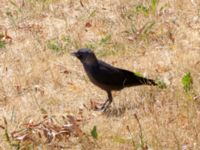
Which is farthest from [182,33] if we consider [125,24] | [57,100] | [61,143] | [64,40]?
[61,143]

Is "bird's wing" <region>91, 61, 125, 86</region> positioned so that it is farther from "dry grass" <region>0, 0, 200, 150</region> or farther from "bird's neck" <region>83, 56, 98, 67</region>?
"dry grass" <region>0, 0, 200, 150</region>

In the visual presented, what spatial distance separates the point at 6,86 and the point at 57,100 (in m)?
0.86

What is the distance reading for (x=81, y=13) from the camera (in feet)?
31.9

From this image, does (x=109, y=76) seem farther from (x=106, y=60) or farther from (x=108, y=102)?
(x=106, y=60)

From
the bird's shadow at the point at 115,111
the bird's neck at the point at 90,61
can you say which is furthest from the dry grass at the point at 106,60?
the bird's neck at the point at 90,61

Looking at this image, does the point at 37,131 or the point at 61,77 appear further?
the point at 61,77

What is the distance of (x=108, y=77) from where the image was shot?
689cm

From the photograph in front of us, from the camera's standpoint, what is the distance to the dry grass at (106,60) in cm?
596

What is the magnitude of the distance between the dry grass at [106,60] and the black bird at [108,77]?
139mm

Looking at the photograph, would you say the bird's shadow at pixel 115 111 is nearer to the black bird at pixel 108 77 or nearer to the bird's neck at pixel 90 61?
the black bird at pixel 108 77

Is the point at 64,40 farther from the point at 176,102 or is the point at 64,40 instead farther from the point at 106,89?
the point at 176,102

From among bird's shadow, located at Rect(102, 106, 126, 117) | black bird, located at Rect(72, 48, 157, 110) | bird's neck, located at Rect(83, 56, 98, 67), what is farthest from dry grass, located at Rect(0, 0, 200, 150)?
bird's neck, located at Rect(83, 56, 98, 67)

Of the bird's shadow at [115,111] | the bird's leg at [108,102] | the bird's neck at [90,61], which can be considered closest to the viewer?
the bird's shadow at [115,111]

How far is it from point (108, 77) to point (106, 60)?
55.8 inches
